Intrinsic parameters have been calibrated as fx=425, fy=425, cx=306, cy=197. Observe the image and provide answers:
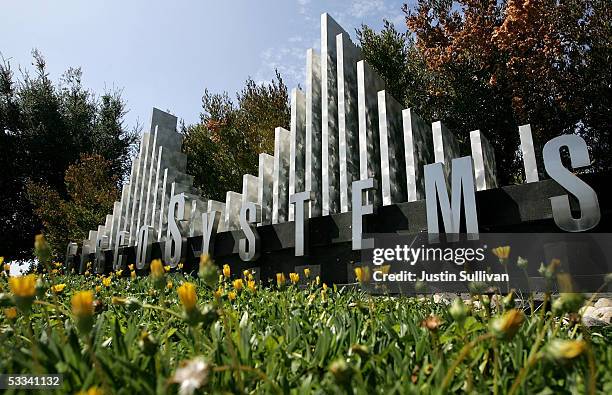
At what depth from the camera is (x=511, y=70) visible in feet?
34.4

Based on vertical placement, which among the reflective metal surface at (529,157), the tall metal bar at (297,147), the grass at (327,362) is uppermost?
the tall metal bar at (297,147)

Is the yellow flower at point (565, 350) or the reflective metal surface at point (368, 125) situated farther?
the reflective metal surface at point (368, 125)

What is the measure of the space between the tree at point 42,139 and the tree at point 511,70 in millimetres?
11518

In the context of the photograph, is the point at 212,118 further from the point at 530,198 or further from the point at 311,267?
the point at 530,198

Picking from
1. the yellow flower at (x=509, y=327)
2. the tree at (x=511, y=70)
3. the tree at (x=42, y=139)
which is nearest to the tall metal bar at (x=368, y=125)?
the yellow flower at (x=509, y=327)

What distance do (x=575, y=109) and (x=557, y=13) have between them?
246 centimetres

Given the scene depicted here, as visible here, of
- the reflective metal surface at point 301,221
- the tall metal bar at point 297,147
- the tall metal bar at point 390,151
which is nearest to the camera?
the tall metal bar at point 390,151

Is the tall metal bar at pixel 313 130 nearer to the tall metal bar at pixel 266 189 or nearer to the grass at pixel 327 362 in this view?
the tall metal bar at pixel 266 189

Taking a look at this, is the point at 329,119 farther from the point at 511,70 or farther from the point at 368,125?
the point at 511,70

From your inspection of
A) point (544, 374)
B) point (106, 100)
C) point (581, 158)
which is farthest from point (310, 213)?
point (106, 100)

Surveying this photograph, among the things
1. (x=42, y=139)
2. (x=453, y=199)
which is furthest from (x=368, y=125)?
(x=42, y=139)

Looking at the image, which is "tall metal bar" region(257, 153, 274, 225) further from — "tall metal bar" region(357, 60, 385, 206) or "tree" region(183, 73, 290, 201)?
"tree" region(183, 73, 290, 201)

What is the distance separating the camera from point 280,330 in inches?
54.1

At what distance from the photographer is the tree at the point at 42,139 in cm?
1591
